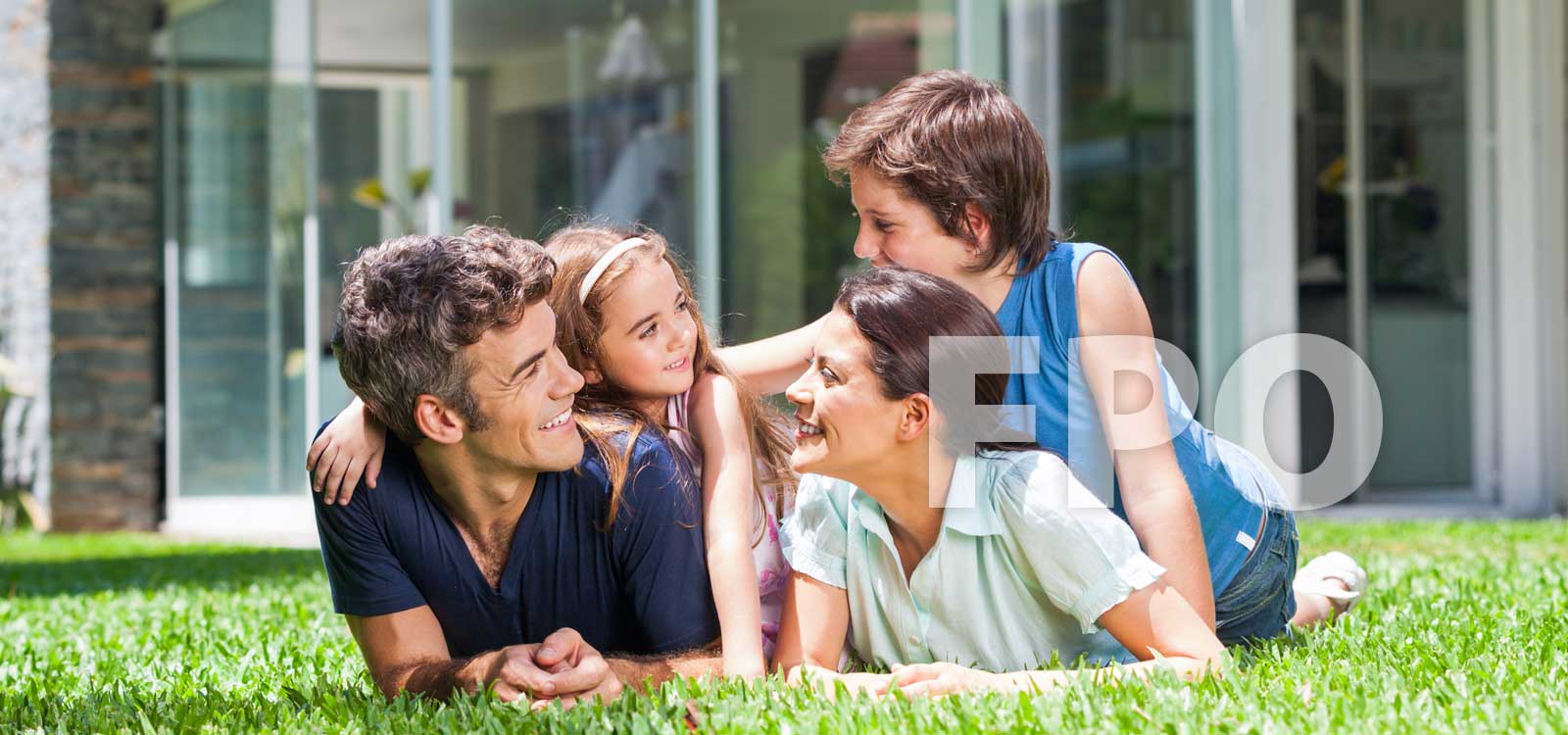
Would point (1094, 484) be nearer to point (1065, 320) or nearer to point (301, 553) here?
point (1065, 320)

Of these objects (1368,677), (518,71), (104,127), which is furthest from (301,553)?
(1368,677)

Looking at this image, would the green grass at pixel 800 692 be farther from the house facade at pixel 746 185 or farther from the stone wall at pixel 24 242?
the stone wall at pixel 24 242

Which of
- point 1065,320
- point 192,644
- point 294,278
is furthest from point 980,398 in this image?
point 294,278

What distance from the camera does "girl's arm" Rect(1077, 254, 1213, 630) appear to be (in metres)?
2.83

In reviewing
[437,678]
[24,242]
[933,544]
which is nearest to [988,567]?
[933,544]

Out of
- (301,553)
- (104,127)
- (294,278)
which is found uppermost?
(104,127)

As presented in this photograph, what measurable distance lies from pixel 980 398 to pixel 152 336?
276 inches

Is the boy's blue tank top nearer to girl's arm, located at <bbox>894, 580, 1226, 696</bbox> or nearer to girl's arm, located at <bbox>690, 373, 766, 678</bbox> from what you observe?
girl's arm, located at <bbox>894, 580, 1226, 696</bbox>

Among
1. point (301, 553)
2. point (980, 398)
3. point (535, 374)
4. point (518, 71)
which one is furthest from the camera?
point (518, 71)

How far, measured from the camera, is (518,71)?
7590mm

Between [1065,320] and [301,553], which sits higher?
[1065,320]

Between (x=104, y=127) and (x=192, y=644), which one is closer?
(x=192, y=644)

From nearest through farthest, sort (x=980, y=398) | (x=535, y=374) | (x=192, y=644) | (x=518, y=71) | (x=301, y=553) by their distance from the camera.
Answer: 1. (x=535, y=374)
2. (x=980, y=398)
3. (x=192, y=644)
4. (x=301, y=553)
5. (x=518, y=71)

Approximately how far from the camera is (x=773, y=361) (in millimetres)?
3240
